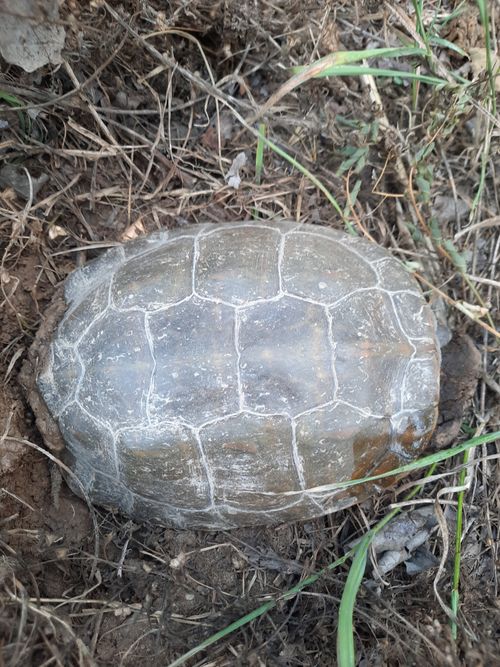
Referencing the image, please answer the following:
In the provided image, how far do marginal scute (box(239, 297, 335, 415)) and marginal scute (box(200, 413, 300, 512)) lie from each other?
76 mm

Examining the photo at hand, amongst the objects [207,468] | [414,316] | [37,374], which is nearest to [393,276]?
[414,316]

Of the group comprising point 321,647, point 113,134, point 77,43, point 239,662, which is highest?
point 77,43

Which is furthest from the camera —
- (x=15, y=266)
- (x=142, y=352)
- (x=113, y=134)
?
(x=113, y=134)

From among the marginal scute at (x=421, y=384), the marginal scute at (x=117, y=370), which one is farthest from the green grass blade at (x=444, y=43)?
the marginal scute at (x=117, y=370)

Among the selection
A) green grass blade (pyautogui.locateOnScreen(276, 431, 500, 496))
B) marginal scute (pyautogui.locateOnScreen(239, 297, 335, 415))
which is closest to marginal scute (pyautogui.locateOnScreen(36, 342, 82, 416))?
marginal scute (pyautogui.locateOnScreen(239, 297, 335, 415))

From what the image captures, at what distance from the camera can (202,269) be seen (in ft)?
6.63

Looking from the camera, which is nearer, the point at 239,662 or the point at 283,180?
the point at 239,662

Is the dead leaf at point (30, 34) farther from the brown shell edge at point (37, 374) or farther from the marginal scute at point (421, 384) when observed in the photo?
the marginal scute at point (421, 384)

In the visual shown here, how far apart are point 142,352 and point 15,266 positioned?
0.90 meters

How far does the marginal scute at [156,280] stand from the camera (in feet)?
6.49

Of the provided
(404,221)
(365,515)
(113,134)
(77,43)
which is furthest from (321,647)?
(77,43)

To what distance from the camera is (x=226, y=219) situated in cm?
262

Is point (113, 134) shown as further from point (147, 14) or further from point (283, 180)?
point (283, 180)

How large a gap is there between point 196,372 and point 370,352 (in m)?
0.67
